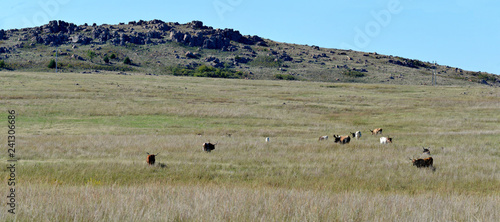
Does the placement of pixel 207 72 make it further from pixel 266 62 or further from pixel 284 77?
pixel 266 62

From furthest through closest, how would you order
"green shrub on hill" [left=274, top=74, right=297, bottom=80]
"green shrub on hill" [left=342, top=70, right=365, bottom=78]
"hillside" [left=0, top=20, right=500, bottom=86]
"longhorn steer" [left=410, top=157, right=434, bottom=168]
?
"green shrub on hill" [left=342, top=70, right=365, bottom=78], "green shrub on hill" [left=274, top=74, right=297, bottom=80], "hillside" [left=0, top=20, right=500, bottom=86], "longhorn steer" [left=410, top=157, right=434, bottom=168]

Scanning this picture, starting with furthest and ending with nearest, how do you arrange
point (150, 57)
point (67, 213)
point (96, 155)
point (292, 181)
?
point (150, 57)
point (96, 155)
point (292, 181)
point (67, 213)

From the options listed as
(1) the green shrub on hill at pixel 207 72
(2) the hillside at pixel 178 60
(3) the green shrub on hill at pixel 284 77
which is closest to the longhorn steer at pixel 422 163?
(1) the green shrub on hill at pixel 207 72

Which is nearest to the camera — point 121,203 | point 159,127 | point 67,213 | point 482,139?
point 67,213

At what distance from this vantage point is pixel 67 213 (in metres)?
4.92

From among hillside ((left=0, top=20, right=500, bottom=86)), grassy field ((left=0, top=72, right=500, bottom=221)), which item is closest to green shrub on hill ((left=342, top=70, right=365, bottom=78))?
hillside ((left=0, top=20, right=500, bottom=86))

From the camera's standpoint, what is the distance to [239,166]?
47.5 feet

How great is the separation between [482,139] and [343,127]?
12362 millimetres

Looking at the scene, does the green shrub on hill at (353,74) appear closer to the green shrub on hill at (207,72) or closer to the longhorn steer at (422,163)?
the green shrub on hill at (207,72)

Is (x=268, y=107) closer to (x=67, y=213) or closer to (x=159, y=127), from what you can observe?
(x=159, y=127)

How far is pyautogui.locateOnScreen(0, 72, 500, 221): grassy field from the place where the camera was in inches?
217

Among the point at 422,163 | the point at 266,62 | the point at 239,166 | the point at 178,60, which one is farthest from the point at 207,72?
the point at 422,163

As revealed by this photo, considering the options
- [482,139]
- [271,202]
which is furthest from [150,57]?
[271,202]

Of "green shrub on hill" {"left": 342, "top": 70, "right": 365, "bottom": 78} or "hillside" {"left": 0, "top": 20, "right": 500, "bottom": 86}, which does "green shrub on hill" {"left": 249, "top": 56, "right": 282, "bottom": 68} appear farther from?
"green shrub on hill" {"left": 342, "top": 70, "right": 365, "bottom": 78}
